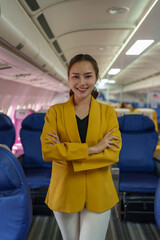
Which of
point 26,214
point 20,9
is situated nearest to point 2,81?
point 20,9

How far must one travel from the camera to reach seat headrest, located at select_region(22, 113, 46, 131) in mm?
3346

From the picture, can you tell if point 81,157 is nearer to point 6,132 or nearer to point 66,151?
point 66,151

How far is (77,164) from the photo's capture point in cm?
141

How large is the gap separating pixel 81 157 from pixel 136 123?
208cm

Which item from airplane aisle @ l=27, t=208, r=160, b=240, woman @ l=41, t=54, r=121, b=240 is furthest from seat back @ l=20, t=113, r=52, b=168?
woman @ l=41, t=54, r=121, b=240

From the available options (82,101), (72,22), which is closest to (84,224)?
(82,101)

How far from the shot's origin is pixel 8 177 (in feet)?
3.59

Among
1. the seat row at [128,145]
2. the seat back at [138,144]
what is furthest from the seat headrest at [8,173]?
the seat back at [138,144]

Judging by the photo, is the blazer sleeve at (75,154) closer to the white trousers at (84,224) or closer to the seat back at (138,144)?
the white trousers at (84,224)

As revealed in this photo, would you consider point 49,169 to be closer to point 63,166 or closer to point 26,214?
point 63,166

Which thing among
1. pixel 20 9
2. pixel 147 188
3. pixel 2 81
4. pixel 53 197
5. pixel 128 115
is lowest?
pixel 147 188

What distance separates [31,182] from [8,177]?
1.84m

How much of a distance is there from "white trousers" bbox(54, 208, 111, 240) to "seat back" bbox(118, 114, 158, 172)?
6.16 ft

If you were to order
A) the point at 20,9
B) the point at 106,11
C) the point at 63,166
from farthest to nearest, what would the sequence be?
the point at 106,11 → the point at 20,9 → the point at 63,166
